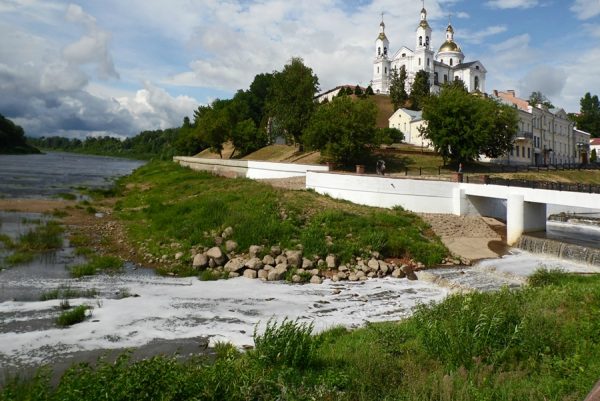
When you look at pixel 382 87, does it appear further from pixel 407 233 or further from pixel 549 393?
pixel 549 393

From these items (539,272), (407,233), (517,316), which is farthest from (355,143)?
(517,316)

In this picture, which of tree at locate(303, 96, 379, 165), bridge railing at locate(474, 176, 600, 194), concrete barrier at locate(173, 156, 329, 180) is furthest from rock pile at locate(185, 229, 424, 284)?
tree at locate(303, 96, 379, 165)

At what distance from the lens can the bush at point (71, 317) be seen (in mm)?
12352

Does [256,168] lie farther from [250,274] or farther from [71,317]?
[71,317]

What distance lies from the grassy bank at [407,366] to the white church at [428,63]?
89.2 m

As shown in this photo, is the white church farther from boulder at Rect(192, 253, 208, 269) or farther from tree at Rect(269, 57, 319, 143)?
boulder at Rect(192, 253, 208, 269)

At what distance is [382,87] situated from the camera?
343ft

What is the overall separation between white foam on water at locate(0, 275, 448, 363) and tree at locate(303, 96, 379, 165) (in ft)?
76.2

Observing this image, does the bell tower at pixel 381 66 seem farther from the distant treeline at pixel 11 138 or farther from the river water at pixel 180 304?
the distant treeline at pixel 11 138

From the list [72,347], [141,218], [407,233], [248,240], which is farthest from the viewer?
[141,218]

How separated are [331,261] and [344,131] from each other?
73.5 feet

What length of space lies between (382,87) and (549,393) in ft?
339

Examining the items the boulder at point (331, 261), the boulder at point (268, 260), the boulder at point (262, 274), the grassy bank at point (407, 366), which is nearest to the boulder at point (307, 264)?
the boulder at point (331, 261)

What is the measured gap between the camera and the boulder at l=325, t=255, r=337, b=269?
20203 mm
